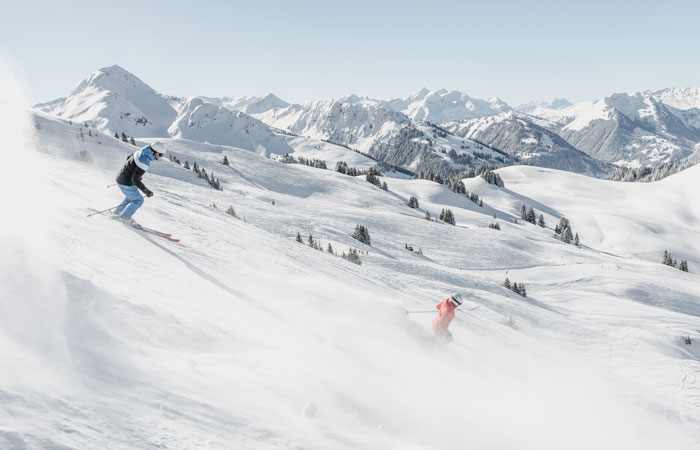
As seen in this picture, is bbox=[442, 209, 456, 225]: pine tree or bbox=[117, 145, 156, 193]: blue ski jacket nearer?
bbox=[117, 145, 156, 193]: blue ski jacket

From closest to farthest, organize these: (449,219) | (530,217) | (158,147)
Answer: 1. (158,147)
2. (449,219)
3. (530,217)

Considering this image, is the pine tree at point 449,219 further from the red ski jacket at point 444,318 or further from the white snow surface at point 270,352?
the red ski jacket at point 444,318

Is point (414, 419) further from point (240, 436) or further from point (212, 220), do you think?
point (212, 220)

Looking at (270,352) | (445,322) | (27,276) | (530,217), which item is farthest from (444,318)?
(530,217)

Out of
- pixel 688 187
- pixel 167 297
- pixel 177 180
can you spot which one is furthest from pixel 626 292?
pixel 688 187

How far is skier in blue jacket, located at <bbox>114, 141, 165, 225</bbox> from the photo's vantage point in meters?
10.8

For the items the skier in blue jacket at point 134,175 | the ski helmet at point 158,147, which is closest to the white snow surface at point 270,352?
the skier in blue jacket at point 134,175

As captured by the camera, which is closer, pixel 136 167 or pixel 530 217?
pixel 136 167

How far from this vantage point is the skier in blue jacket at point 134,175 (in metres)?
10.8

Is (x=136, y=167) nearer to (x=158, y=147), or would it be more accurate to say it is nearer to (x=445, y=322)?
(x=158, y=147)

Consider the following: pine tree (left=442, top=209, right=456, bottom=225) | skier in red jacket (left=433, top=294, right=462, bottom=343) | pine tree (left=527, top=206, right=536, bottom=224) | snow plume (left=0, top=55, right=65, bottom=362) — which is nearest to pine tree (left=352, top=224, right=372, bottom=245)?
skier in red jacket (left=433, top=294, right=462, bottom=343)

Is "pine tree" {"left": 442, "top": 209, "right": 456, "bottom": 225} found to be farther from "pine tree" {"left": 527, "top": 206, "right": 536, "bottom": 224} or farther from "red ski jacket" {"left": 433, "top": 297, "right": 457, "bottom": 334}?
"pine tree" {"left": 527, "top": 206, "right": 536, "bottom": 224}

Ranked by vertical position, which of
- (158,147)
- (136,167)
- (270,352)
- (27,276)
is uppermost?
(158,147)

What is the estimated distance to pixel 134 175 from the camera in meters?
11.0
